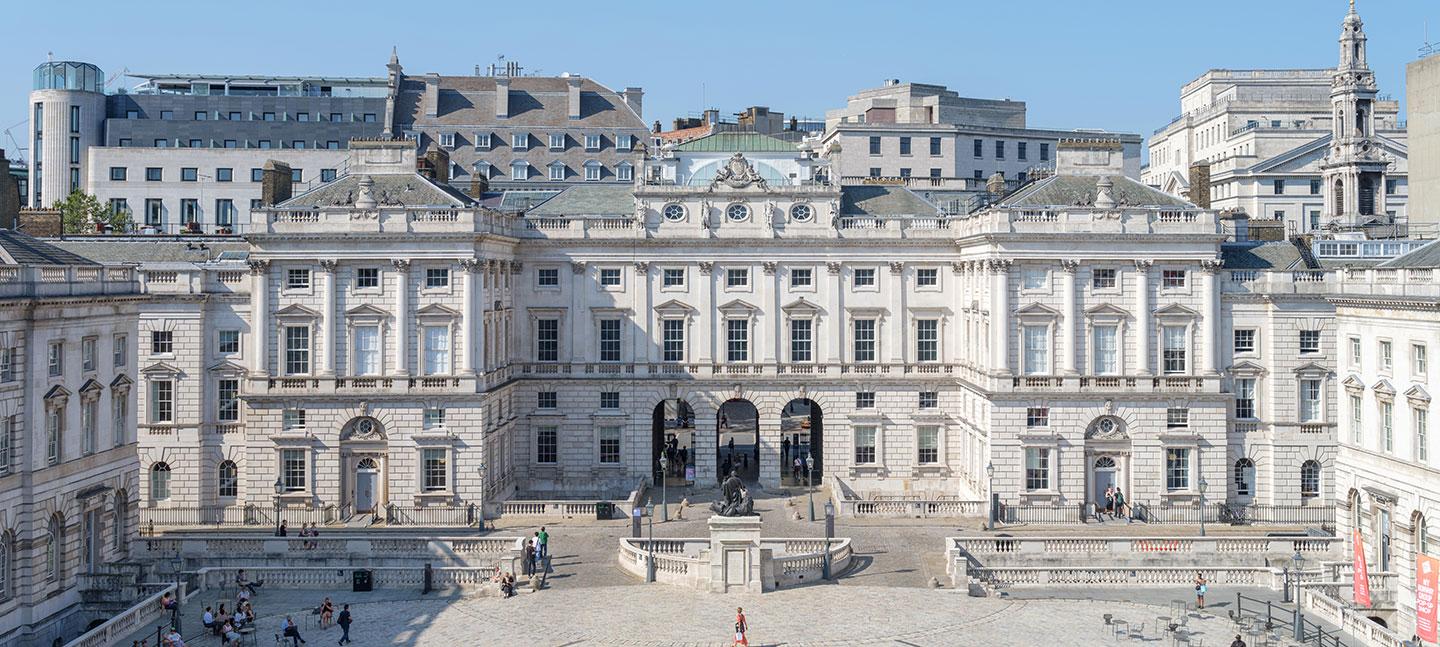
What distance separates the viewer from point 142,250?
7250 cm

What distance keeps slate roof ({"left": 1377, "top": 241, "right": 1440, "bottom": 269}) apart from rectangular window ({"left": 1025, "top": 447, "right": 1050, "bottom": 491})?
17.6 m

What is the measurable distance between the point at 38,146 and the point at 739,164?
61.6 meters

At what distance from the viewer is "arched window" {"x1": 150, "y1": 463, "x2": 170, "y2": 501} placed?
68.5m

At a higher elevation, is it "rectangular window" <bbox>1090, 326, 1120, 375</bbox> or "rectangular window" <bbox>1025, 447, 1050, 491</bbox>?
"rectangular window" <bbox>1090, 326, 1120, 375</bbox>

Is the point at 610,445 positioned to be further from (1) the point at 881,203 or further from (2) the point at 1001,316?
(2) the point at 1001,316

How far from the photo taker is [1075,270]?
224ft

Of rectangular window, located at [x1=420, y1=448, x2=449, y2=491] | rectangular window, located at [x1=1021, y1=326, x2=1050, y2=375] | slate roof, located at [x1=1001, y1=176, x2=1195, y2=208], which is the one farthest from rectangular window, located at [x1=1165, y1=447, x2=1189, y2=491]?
rectangular window, located at [x1=420, y1=448, x2=449, y2=491]

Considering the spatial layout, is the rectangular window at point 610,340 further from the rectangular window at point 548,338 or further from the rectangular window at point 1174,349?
the rectangular window at point 1174,349

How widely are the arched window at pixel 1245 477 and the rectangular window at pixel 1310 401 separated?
306 centimetres

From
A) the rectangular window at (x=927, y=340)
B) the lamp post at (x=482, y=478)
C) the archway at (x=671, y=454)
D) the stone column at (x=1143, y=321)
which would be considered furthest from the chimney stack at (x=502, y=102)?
the stone column at (x=1143, y=321)

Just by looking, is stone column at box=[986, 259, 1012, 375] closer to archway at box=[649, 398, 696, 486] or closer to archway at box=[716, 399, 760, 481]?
archway at box=[716, 399, 760, 481]

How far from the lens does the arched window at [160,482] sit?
68500mm

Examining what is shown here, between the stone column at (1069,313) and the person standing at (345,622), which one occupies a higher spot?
the stone column at (1069,313)

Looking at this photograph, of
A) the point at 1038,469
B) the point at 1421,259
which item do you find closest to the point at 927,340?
the point at 1038,469
